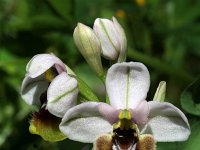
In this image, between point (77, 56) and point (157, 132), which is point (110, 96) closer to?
point (157, 132)

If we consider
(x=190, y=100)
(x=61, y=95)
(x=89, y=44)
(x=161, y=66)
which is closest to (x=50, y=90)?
(x=61, y=95)

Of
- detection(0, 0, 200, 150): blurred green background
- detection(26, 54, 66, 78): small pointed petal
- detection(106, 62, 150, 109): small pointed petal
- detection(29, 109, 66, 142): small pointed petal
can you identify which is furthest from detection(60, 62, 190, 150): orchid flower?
detection(0, 0, 200, 150): blurred green background

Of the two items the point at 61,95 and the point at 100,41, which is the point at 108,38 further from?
the point at 61,95

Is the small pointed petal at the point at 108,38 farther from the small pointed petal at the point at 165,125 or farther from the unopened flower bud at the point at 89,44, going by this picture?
the small pointed petal at the point at 165,125

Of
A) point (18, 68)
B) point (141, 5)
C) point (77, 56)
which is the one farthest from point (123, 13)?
point (18, 68)

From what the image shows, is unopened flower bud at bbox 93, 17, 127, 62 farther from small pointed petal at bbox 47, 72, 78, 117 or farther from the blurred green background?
the blurred green background

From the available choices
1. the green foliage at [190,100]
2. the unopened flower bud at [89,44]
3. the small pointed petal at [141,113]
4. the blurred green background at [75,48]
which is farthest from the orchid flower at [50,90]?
the blurred green background at [75,48]
